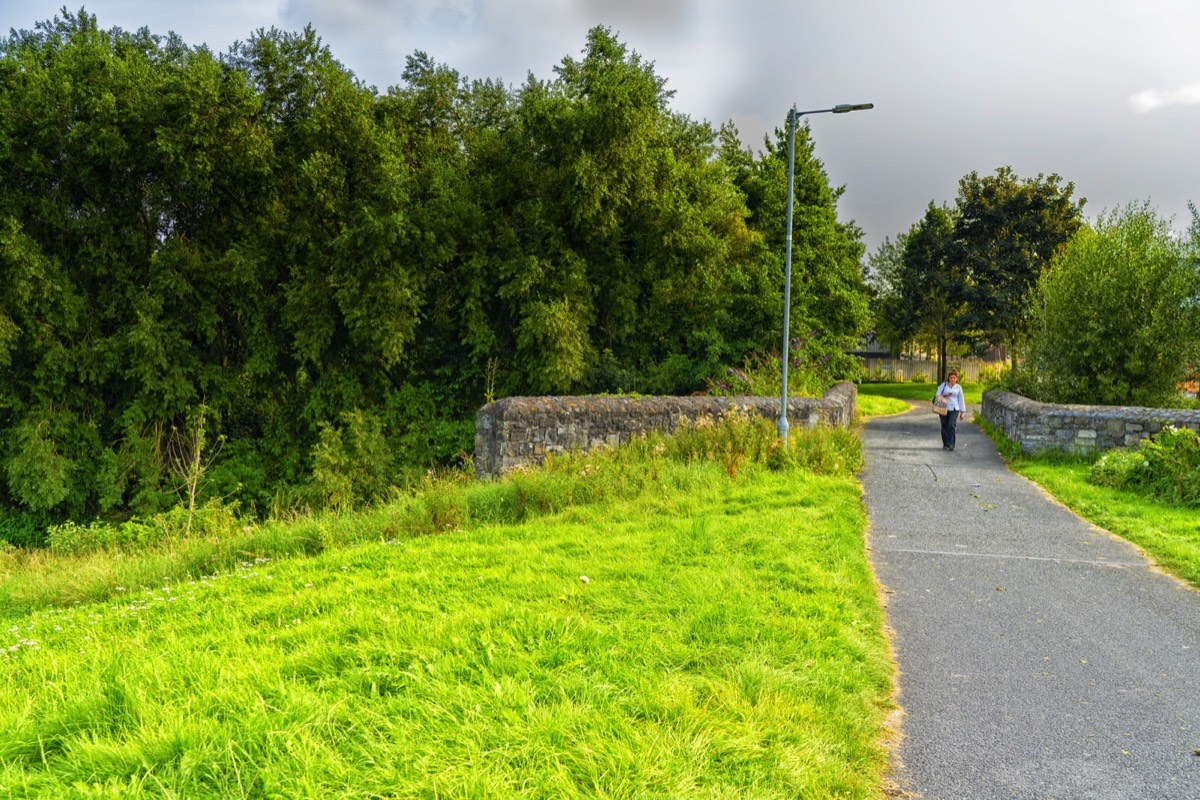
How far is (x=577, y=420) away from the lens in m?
12.7

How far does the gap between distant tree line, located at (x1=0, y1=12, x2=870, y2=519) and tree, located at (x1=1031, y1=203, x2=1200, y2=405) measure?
6.98m

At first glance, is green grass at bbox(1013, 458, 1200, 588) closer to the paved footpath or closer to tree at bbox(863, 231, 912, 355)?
the paved footpath

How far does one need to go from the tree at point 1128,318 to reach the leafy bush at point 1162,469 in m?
5.95

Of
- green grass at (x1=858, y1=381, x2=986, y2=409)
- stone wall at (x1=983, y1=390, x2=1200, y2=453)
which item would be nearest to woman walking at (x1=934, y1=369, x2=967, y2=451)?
stone wall at (x1=983, y1=390, x2=1200, y2=453)

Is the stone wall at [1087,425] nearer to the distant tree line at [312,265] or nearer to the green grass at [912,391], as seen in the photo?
the distant tree line at [312,265]

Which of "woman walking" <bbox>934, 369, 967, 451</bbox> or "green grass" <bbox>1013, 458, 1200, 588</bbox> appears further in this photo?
"woman walking" <bbox>934, 369, 967, 451</bbox>

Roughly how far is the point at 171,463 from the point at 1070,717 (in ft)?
70.5

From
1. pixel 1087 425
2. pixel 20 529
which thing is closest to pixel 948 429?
pixel 1087 425

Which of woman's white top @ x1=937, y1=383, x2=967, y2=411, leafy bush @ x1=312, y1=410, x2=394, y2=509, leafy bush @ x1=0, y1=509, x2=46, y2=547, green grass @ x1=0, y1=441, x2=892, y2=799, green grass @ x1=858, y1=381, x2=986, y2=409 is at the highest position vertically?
woman's white top @ x1=937, y1=383, x2=967, y2=411

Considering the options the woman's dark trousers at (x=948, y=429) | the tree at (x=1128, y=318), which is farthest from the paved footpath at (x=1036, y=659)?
the tree at (x=1128, y=318)

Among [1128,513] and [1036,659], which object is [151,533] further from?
[1128,513]

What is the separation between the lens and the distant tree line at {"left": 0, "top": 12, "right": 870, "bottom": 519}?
18.0 meters

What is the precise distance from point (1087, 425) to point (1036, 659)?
33.8ft

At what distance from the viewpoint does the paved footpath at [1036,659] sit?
3297 mm
